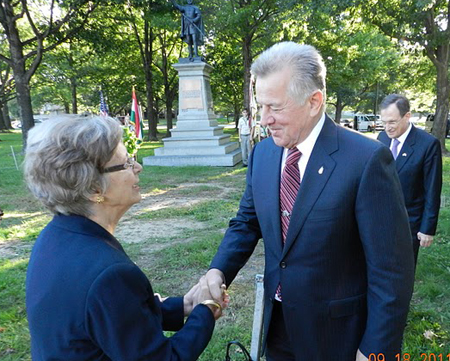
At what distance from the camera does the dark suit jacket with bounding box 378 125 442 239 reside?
9.60 ft

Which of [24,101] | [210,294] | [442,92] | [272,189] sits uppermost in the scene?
[24,101]

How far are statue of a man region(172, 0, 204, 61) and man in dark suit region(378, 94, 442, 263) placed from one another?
11.5 meters

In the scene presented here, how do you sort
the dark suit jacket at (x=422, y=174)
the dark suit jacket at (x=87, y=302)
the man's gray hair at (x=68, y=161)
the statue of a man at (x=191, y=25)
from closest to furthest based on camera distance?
the dark suit jacket at (x=87, y=302)
the man's gray hair at (x=68, y=161)
the dark suit jacket at (x=422, y=174)
the statue of a man at (x=191, y=25)

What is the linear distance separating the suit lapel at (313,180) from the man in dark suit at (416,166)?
175 cm

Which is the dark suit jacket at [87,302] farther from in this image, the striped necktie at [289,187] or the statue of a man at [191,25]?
the statue of a man at [191,25]

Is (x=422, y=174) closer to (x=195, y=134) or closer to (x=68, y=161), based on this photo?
(x=68, y=161)

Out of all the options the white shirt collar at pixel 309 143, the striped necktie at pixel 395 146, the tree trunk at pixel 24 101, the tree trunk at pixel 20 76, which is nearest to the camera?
the white shirt collar at pixel 309 143

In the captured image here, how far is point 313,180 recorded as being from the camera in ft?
4.86

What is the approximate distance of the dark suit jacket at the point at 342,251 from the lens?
1.38 meters

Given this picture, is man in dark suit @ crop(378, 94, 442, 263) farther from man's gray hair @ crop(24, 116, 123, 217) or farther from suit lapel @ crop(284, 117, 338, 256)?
man's gray hair @ crop(24, 116, 123, 217)

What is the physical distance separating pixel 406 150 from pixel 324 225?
1942mm

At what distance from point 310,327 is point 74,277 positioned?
101 centimetres

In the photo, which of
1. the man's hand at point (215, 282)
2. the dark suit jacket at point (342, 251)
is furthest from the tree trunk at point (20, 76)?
the dark suit jacket at point (342, 251)

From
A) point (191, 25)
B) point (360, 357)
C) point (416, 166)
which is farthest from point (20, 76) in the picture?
point (360, 357)
